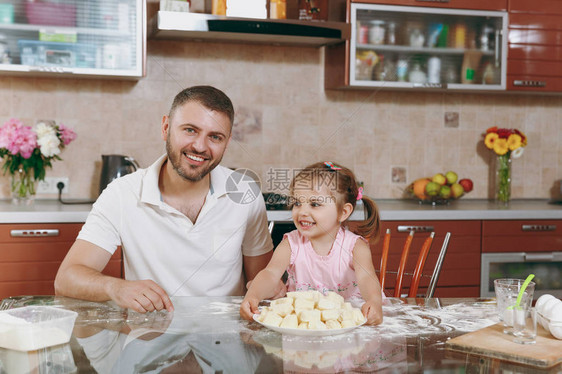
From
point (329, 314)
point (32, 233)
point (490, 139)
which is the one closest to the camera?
point (329, 314)

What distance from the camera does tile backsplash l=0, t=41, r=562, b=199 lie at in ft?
10.8

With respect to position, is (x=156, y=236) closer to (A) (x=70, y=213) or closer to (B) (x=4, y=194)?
(A) (x=70, y=213)

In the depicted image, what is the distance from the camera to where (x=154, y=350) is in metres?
1.13

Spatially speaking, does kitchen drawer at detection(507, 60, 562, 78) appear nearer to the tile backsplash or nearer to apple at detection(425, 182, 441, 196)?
the tile backsplash

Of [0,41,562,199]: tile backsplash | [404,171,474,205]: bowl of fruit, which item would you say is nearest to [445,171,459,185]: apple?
[404,171,474,205]: bowl of fruit

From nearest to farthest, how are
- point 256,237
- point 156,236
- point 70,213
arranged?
1. point 156,236
2. point 256,237
3. point 70,213

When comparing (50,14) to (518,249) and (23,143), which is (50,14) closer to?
(23,143)

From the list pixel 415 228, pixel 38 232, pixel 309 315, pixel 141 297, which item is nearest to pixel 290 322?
pixel 309 315

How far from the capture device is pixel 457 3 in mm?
3340

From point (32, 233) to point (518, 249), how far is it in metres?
2.35

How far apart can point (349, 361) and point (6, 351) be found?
614 millimetres

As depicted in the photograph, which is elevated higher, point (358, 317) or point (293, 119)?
point (293, 119)

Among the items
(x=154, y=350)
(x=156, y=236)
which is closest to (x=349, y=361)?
(x=154, y=350)

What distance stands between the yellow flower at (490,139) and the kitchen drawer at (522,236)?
0.63 m
